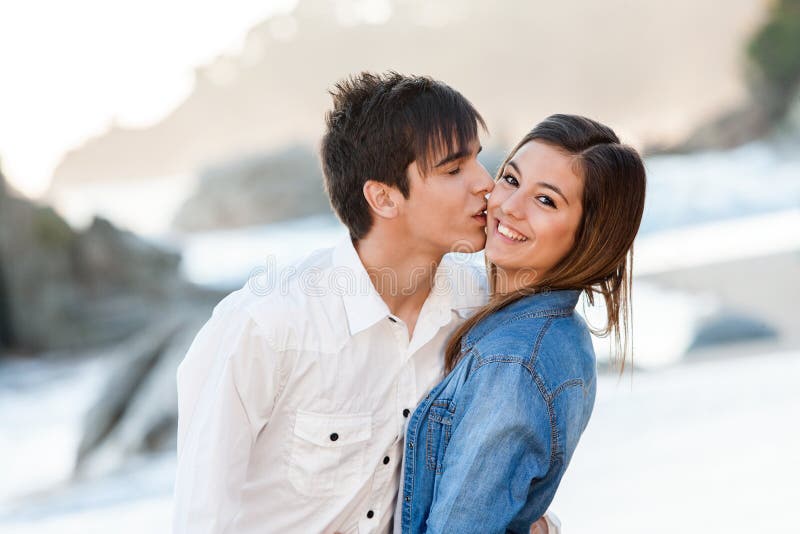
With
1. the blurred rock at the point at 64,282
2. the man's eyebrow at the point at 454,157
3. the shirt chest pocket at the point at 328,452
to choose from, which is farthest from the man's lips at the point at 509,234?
the blurred rock at the point at 64,282

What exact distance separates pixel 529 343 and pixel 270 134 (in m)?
7.83

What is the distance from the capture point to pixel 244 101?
905cm

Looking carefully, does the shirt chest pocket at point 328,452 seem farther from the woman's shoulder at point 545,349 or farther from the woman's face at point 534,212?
the woman's face at point 534,212

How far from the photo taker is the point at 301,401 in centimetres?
131

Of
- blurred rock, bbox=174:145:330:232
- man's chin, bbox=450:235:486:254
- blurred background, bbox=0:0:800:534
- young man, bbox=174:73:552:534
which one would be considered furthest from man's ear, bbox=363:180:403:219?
blurred rock, bbox=174:145:330:232

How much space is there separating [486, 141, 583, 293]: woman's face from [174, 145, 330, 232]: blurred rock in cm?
709

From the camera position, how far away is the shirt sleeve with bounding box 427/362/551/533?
1138 millimetres

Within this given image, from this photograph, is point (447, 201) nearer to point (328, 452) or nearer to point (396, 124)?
point (396, 124)

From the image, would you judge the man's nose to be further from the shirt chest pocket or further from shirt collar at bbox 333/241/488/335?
the shirt chest pocket

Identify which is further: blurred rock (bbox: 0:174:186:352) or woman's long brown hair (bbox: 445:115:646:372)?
blurred rock (bbox: 0:174:186:352)

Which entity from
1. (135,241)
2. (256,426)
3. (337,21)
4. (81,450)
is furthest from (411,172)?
(337,21)

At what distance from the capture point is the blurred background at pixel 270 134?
25.0 ft

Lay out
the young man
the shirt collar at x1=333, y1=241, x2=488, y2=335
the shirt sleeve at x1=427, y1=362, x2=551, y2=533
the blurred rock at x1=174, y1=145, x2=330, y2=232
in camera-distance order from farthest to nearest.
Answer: the blurred rock at x1=174, y1=145, x2=330, y2=232 < the shirt collar at x1=333, y1=241, x2=488, y2=335 < the young man < the shirt sleeve at x1=427, y1=362, x2=551, y2=533

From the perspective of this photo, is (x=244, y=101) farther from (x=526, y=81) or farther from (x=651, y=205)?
(x=651, y=205)
